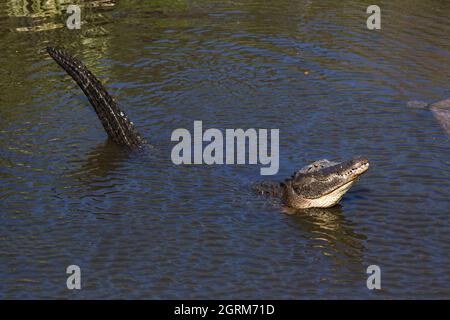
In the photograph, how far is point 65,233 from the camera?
908 centimetres

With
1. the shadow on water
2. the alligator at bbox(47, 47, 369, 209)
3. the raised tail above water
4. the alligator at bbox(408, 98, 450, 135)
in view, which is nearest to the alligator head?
the alligator at bbox(47, 47, 369, 209)

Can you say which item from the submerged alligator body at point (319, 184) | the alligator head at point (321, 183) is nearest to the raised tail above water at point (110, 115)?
the submerged alligator body at point (319, 184)

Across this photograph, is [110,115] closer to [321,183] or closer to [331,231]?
[321,183]

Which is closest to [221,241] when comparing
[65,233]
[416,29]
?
[65,233]

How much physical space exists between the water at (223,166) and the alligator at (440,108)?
0.19 m

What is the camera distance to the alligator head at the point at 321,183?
30.2 feet

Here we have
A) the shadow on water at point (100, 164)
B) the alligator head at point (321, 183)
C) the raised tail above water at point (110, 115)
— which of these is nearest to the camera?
the alligator head at point (321, 183)

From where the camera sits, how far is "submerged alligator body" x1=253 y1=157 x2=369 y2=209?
9.20 meters

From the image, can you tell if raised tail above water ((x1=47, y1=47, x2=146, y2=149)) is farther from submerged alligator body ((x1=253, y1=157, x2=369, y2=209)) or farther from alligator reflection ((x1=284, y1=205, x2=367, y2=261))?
alligator reflection ((x1=284, y1=205, x2=367, y2=261))

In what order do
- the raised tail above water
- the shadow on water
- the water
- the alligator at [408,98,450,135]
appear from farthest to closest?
1. the alligator at [408,98,450,135]
2. the raised tail above water
3. the shadow on water
4. the water

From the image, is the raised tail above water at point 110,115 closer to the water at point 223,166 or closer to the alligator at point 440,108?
the water at point 223,166

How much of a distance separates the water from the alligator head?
0.16m

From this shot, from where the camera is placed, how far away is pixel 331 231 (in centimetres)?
920

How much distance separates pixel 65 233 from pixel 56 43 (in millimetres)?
7480
